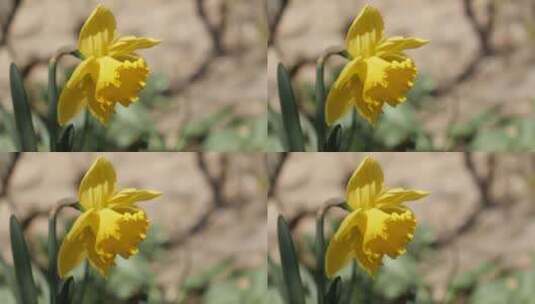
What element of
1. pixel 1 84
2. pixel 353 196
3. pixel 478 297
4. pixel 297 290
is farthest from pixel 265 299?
pixel 1 84

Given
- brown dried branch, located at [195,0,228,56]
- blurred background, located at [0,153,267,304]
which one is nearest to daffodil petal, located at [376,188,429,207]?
blurred background, located at [0,153,267,304]

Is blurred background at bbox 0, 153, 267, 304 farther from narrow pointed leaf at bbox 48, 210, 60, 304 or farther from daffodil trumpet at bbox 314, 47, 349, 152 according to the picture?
daffodil trumpet at bbox 314, 47, 349, 152

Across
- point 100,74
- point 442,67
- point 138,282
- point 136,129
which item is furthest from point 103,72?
point 442,67

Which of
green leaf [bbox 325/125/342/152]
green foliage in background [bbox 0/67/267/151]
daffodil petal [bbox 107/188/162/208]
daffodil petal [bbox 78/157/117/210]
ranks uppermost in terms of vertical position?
green foliage in background [bbox 0/67/267/151]

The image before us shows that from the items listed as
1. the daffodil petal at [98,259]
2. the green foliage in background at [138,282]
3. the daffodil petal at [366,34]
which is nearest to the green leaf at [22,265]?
the green foliage in background at [138,282]

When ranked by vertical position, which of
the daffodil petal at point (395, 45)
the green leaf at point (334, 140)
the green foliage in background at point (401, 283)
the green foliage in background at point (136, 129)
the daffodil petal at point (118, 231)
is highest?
the daffodil petal at point (395, 45)

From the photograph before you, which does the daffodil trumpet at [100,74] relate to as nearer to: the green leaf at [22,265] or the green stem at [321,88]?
the green leaf at [22,265]

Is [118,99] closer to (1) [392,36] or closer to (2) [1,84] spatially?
(2) [1,84]

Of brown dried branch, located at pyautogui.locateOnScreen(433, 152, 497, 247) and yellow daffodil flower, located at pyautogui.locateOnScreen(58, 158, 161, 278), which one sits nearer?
yellow daffodil flower, located at pyautogui.locateOnScreen(58, 158, 161, 278)
